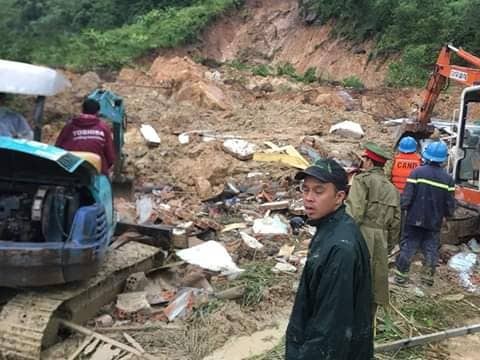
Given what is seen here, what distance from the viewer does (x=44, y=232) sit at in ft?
16.1

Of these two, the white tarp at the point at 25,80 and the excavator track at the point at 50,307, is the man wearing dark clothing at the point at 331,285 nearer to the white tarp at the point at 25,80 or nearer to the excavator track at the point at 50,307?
the excavator track at the point at 50,307

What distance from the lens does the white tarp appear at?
4.81 m


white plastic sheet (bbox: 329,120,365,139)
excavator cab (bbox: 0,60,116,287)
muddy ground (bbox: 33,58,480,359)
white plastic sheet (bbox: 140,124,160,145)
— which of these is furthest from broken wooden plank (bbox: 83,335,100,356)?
white plastic sheet (bbox: 329,120,365,139)

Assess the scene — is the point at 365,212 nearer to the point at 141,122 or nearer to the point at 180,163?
the point at 180,163

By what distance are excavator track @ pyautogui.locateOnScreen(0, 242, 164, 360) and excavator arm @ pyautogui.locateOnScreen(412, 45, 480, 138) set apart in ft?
22.1

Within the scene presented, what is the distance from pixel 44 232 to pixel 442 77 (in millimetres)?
8933

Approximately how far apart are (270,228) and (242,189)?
208cm

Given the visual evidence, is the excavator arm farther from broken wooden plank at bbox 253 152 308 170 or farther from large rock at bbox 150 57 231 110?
large rock at bbox 150 57 231 110

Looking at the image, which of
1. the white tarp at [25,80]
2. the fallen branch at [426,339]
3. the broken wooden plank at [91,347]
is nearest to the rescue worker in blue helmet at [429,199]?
the fallen branch at [426,339]

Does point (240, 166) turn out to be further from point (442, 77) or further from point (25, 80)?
point (25, 80)

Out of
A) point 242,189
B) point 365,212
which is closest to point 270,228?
point 242,189

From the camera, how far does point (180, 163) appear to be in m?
11.6

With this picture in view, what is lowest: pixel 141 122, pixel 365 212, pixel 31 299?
pixel 141 122

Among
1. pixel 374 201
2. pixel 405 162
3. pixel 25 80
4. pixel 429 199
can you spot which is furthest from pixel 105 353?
pixel 405 162
